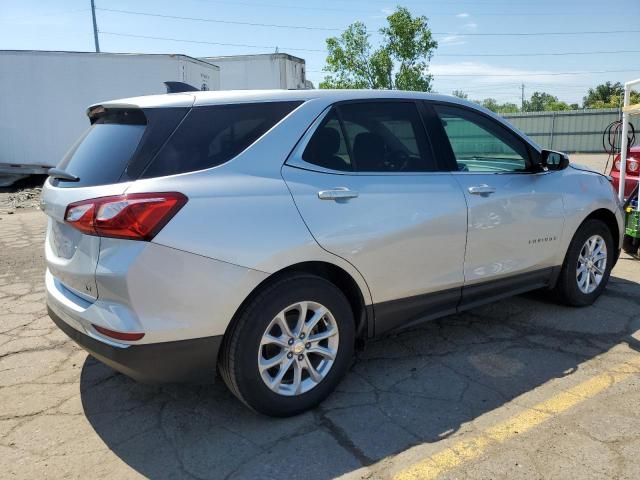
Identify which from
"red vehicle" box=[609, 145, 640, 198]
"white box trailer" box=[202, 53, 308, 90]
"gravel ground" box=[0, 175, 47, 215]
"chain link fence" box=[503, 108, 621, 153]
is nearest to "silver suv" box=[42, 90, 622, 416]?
"red vehicle" box=[609, 145, 640, 198]

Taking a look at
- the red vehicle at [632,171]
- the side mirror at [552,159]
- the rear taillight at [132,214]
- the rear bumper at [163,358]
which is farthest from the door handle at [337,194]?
the red vehicle at [632,171]

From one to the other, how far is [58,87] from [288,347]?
13.3 meters

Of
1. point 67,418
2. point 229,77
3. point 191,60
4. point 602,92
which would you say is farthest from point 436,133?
point 602,92

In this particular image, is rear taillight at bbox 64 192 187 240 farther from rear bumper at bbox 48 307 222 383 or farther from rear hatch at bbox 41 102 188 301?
rear bumper at bbox 48 307 222 383

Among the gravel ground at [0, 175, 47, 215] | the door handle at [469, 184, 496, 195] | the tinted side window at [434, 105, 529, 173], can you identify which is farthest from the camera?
the gravel ground at [0, 175, 47, 215]

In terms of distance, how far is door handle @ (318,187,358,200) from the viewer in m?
2.89

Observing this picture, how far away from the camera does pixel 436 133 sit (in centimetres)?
358

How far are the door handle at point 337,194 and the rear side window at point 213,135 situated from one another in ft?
1.48

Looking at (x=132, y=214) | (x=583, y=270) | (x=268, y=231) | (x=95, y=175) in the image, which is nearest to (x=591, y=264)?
(x=583, y=270)

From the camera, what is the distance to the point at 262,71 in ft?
54.4

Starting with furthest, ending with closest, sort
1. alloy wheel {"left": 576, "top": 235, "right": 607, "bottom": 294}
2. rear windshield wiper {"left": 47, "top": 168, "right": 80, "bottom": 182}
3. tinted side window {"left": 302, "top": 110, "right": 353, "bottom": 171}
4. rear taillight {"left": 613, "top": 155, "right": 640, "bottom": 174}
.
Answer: rear taillight {"left": 613, "top": 155, "right": 640, "bottom": 174}
alloy wheel {"left": 576, "top": 235, "right": 607, "bottom": 294}
tinted side window {"left": 302, "top": 110, "right": 353, "bottom": 171}
rear windshield wiper {"left": 47, "top": 168, "right": 80, "bottom": 182}

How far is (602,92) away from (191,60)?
55973mm

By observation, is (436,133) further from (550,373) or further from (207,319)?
(207,319)

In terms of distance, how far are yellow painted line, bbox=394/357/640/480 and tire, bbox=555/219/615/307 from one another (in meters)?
0.99
